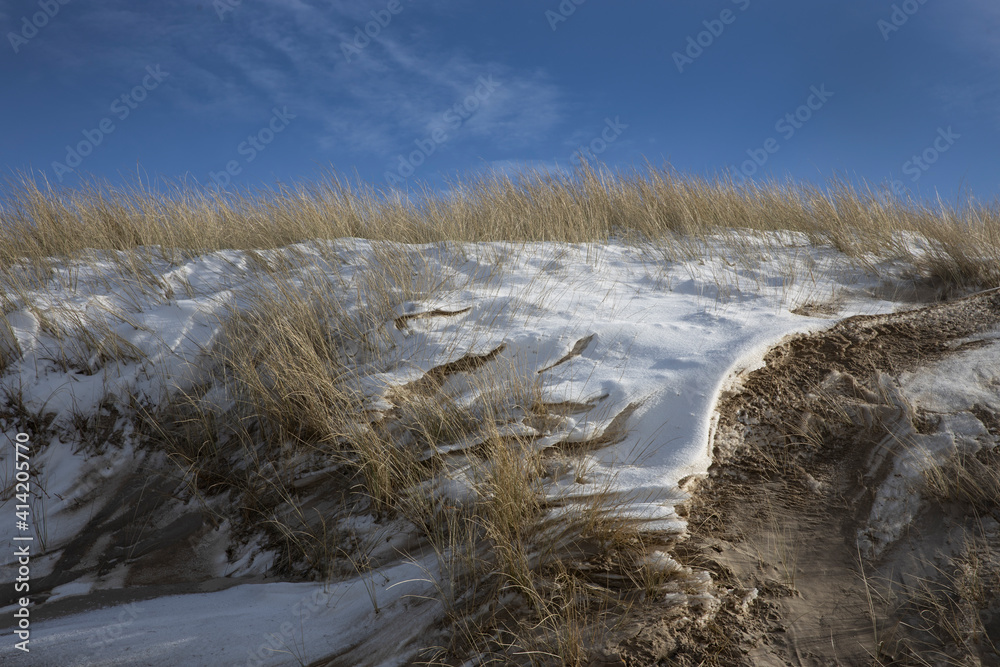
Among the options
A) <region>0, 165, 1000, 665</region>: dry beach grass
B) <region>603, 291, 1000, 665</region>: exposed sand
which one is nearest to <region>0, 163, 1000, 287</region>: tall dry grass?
<region>0, 165, 1000, 665</region>: dry beach grass

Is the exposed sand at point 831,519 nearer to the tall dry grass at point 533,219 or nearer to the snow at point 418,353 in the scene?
the snow at point 418,353

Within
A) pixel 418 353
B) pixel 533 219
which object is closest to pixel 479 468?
pixel 418 353

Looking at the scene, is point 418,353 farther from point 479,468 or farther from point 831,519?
point 831,519

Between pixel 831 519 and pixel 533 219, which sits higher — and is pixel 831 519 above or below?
below

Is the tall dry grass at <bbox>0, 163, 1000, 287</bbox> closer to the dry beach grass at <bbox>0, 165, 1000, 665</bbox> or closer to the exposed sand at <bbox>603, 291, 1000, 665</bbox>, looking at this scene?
the dry beach grass at <bbox>0, 165, 1000, 665</bbox>

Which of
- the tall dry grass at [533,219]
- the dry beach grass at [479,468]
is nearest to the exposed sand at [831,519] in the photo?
the dry beach grass at [479,468]

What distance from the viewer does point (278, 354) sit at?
3.32 m

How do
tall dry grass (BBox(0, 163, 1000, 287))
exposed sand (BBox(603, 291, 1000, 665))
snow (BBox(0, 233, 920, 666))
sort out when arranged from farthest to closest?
→ tall dry grass (BBox(0, 163, 1000, 287))
snow (BBox(0, 233, 920, 666))
exposed sand (BBox(603, 291, 1000, 665))

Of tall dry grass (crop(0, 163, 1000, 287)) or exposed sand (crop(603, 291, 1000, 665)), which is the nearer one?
exposed sand (crop(603, 291, 1000, 665))

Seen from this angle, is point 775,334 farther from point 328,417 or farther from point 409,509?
point 328,417

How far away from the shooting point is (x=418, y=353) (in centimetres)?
353

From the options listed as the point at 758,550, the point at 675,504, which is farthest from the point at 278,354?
the point at 758,550

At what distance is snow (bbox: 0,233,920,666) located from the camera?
7.57 ft

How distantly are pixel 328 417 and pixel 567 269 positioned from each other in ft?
8.52
